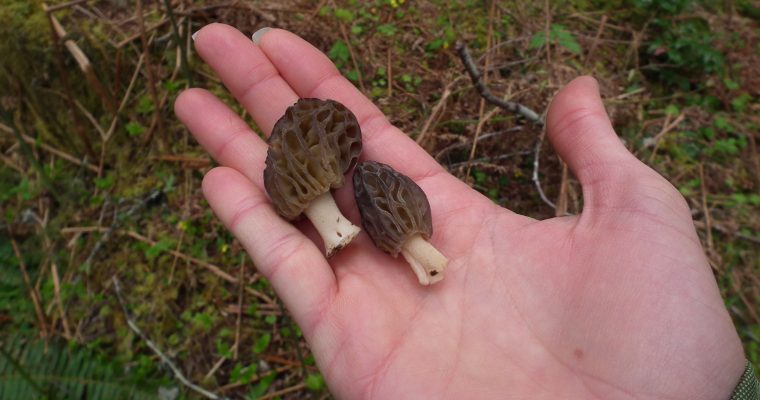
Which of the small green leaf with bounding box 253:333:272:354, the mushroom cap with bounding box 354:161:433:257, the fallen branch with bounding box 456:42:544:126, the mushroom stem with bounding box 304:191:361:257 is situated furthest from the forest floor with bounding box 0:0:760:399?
the mushroom cap with bounding box 354:161:433:257

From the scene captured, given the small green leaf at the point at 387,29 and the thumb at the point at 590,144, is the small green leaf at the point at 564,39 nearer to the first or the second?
the small green leaf at the point at 387,29

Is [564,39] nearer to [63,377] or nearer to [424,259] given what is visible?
[424,259]

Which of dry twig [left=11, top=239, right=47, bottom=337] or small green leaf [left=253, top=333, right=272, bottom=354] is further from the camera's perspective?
dry twig [left=11, top=239, right=47, bottom=337]

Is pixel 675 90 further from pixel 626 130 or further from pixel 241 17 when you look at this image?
pixel 241 17

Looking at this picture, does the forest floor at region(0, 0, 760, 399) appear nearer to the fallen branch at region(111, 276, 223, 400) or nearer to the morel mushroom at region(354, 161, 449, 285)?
the fallen branch at region(111, 276, 223, 400)

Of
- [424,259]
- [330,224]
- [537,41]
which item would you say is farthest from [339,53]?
[424,259]

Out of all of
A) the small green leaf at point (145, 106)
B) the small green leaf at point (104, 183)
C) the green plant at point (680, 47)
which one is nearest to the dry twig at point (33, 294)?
the small green leaf at point (104, 183)

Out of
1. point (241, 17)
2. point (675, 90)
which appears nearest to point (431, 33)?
point (241, 17)
